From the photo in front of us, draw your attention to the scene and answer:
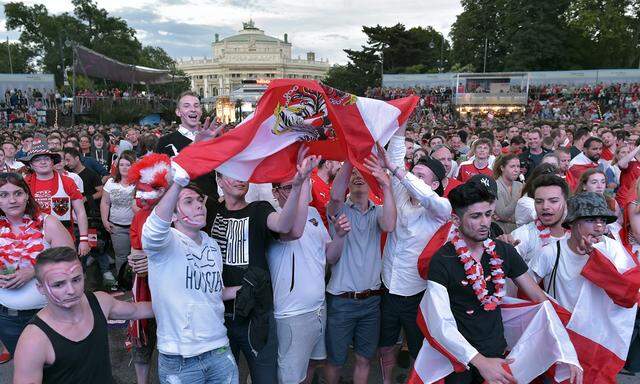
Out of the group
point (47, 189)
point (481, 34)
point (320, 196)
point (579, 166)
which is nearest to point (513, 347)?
point (320, 196)

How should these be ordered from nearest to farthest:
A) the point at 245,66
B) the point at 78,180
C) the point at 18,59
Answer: the point at 78,180 → the point at 18,59 → the point at 245,66

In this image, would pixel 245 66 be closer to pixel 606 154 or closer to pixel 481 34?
pixel 481 34

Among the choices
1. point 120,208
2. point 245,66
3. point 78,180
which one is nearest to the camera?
point 120,208

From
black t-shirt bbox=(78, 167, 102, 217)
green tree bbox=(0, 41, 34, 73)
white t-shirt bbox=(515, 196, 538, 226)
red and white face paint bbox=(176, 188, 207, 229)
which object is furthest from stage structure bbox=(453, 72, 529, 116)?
green tree bbox=(0, 41, 34, 73)

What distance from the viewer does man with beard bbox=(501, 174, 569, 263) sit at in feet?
10.3

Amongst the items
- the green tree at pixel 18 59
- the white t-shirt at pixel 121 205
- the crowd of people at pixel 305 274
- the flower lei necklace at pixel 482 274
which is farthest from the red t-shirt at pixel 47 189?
the green tree at pixel 18 59

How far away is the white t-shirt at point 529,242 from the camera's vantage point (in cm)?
317

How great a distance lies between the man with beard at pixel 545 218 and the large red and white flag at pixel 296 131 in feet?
3.74

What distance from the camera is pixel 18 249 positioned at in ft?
10.3

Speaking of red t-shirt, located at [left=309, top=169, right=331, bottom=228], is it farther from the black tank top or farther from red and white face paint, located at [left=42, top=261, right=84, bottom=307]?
red and white face paint, located at [left=42, top=261, right=84, bottom=307]

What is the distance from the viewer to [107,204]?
17.5ft

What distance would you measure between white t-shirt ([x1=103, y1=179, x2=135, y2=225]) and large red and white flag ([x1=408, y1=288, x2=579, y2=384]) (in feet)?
12.6

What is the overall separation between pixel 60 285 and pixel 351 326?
1.90m

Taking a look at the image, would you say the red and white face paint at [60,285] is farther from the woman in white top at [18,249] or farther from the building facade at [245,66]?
the building facade at [245,66]
